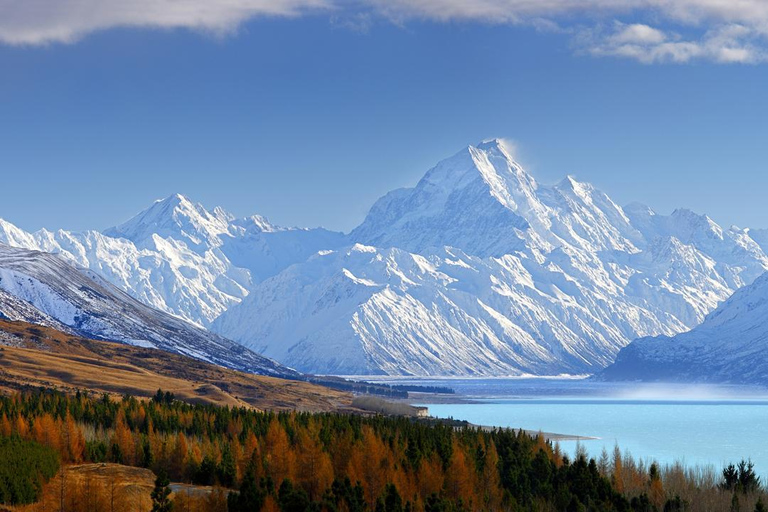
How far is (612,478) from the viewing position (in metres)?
143

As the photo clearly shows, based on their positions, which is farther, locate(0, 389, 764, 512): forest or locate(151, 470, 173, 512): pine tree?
locate(0, 389, 764, 512): forest

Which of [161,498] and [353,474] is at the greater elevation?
[353,474]

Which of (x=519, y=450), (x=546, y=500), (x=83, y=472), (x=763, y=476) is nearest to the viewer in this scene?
(x=83, y=472)

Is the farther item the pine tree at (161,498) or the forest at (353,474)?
the forest at (353,474)

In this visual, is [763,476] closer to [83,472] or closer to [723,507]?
[723,507]

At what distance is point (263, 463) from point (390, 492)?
29829 mm

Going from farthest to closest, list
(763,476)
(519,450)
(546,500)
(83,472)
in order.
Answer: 1. (763,476)
2. (519,450)
3. (546,500)
4. (83,472)

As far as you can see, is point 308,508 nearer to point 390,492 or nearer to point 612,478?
point 390,492

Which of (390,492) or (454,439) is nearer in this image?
(390,492)

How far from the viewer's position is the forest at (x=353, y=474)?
360 feet

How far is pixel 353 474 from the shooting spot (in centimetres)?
12925

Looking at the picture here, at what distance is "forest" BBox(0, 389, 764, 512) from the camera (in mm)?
109812

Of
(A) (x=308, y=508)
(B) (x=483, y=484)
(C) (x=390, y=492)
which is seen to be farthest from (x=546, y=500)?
(A) (x=308, y=508)

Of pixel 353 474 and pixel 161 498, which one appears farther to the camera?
pixel 353 474
